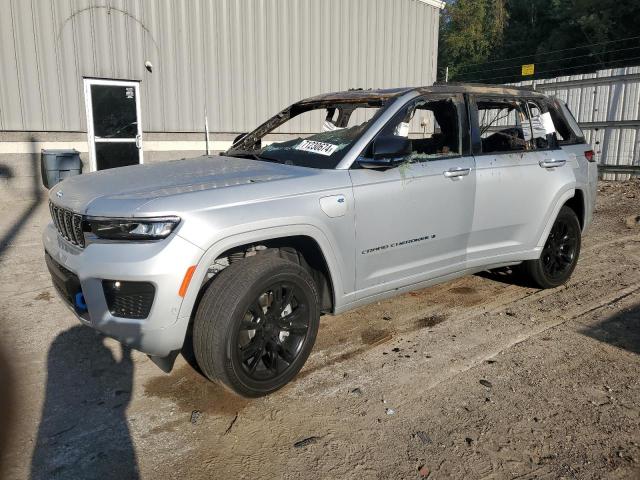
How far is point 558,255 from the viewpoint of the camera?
4.92 metres

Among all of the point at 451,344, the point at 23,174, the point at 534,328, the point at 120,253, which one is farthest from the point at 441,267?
the point at 23,174

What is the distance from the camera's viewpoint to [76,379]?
130 inches

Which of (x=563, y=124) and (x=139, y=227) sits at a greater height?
(x=563, y=124)

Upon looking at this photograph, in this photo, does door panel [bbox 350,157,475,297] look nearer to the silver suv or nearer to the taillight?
the silver suv

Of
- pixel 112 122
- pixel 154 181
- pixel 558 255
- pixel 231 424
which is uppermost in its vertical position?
pixel 112 122

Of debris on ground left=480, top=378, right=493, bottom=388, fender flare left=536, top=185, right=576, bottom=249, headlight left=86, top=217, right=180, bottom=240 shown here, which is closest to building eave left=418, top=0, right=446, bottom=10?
fender flare left=536, top=185, right=576, bottom=249

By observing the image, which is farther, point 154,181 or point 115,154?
point 115,154

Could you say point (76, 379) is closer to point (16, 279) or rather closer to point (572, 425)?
point (16, 279)

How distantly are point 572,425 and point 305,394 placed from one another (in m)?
1.46

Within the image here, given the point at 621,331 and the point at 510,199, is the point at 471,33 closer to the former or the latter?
the point at 510,199

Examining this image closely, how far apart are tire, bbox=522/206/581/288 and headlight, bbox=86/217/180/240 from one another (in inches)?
132

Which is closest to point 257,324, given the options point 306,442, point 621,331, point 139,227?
point 306,442

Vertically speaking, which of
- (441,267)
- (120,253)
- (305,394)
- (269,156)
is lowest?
(305,394)

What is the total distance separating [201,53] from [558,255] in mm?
8725
